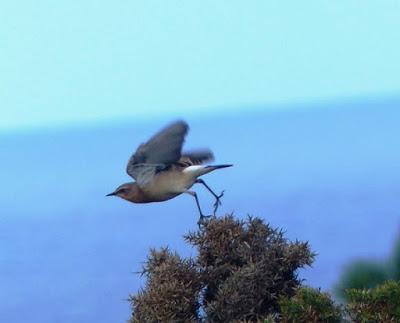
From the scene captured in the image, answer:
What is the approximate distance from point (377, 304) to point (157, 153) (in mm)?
1927

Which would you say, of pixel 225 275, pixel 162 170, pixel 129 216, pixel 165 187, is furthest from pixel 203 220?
pixel 129 216

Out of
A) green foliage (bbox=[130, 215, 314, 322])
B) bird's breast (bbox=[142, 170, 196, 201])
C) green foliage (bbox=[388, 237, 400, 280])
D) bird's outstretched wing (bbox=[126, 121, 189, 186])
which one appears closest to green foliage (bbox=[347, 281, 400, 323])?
green foliage (bbox=[130, 215, 314, 322])

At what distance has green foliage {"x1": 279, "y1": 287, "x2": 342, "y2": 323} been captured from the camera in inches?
256

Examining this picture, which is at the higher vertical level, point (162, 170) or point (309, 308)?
point (162, 170)

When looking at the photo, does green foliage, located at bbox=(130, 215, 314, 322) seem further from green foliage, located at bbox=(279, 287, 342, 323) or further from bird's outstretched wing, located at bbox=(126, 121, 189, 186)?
bird's outstretched wing, located at bbox=(126, 121, 189, 186)

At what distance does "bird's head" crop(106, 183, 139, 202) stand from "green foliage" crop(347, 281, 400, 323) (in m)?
1.71

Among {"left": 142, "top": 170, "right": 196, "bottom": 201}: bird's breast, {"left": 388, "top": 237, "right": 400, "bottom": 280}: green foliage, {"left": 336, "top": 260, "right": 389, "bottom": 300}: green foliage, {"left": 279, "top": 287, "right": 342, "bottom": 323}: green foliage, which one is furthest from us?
{"left": 388, "top": 237, "right": 400, "bottom": 280}: green foliage

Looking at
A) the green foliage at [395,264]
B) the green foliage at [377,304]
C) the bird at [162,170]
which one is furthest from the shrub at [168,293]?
the green foliage at [395,264]

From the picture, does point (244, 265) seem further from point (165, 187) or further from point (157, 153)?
point (157, 153)

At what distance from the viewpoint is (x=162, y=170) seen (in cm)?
776

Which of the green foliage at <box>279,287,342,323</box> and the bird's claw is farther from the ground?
the bird's claw

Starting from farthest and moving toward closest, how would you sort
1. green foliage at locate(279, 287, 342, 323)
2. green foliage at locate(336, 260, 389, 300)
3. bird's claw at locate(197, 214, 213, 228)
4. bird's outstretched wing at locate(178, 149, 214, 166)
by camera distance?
green foliage at locate(336, 260, 389, 300) < bird's outstretched wing at locate(178, 149, 214, 166) < bird's claw at locate(197, 214, 213, 228) < green foliage at locate(279, 287, 342, 323)

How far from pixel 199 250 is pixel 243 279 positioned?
393mm

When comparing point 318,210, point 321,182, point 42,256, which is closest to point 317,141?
point 321,182
